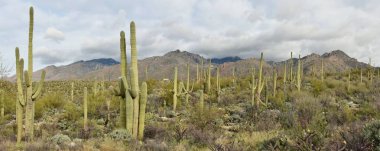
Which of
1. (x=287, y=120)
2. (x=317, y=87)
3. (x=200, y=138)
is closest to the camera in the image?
(x=200, y=138)

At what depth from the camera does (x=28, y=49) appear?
12156 millimetres

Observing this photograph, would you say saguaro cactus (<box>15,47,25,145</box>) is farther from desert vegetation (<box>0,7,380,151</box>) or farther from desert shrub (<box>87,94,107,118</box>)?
desert shrub (<box>87,94,107,118</box>)

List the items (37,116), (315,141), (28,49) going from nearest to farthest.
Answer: (315,141) < (28,49) < (37,116)

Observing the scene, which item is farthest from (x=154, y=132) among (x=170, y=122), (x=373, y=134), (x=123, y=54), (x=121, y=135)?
(x=373, y=134)

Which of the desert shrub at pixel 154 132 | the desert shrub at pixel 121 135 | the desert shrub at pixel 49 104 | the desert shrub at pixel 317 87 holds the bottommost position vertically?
the desert shrub at pixel 154 132

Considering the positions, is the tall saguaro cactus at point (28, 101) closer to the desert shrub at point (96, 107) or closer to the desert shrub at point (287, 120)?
the desert shrub at point (96, 107)

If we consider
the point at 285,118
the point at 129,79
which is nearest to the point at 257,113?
the point at 285,118

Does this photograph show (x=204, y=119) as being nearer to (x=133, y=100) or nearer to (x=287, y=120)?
(x=287, y=120)

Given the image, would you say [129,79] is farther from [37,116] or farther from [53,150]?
[37,116]

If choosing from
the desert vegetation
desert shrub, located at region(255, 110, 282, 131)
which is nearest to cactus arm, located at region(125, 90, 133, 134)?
the desert vegetation

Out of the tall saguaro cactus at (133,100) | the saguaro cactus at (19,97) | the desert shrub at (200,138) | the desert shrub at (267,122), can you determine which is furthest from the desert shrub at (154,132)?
the saguaro cactus at (19,97)

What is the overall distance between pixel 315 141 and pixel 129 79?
6613 mm

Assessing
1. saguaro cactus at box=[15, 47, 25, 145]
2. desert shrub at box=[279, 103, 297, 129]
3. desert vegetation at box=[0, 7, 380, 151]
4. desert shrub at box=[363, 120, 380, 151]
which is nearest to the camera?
desert shrub at box=[363, 120, 380, 151]

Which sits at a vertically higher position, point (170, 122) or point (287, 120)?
point (287, 120)
